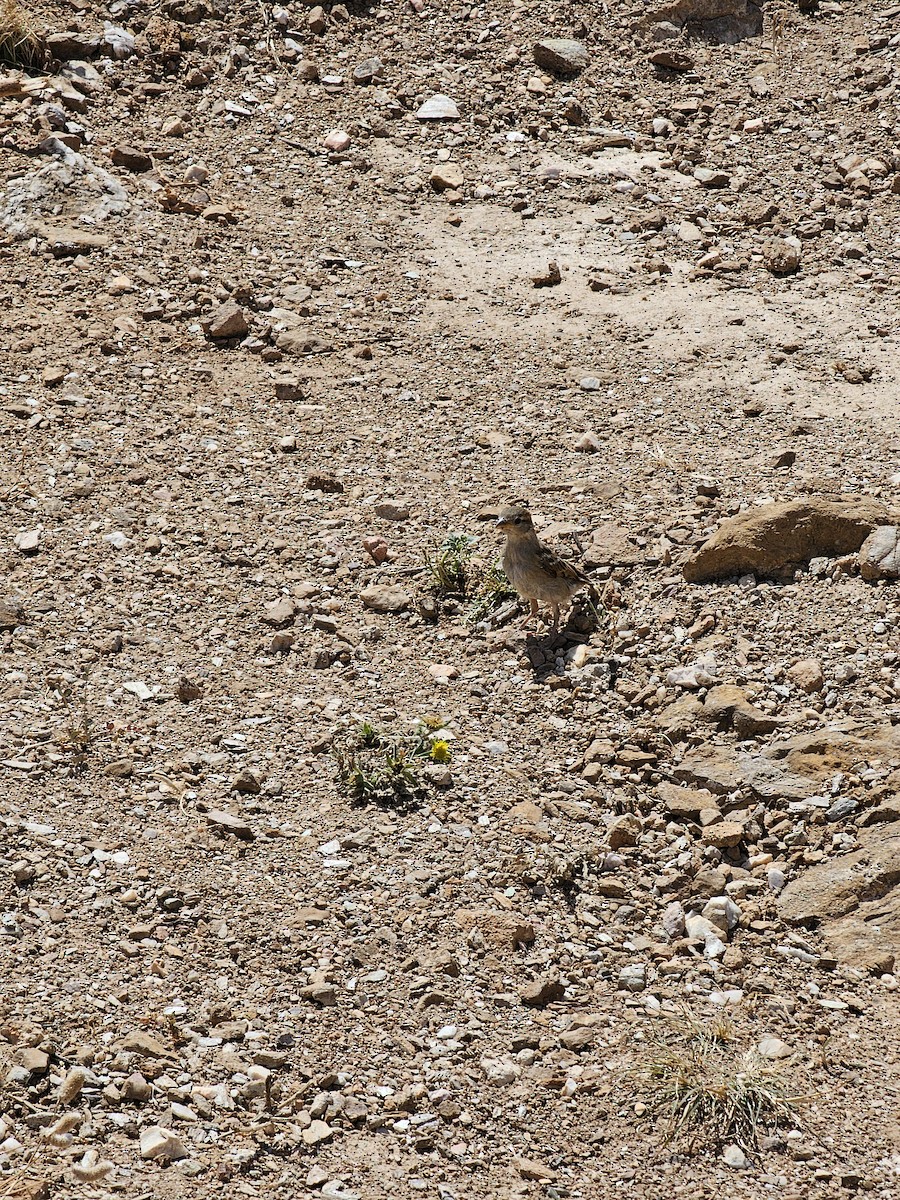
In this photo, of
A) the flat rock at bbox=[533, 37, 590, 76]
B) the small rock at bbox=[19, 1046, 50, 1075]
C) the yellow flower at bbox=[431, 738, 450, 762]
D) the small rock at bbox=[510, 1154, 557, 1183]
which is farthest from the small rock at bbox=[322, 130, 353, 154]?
the small rock at bbox=[510, 1154, 557, 1183]

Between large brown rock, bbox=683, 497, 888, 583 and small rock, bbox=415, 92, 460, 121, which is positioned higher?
small rock, bbox=415, 92, 460, 121

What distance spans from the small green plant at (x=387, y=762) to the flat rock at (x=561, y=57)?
7.70 metres

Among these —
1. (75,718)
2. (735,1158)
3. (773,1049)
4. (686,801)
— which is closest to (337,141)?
(75,718)

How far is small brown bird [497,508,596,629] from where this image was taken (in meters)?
6.81

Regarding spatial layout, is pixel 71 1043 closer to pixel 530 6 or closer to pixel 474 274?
pixel 474 274

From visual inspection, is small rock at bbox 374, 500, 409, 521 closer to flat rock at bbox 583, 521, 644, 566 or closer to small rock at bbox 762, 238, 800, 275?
flat rock at bbox 583, 521, 644, 566

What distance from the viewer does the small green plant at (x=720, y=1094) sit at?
482 centimetres

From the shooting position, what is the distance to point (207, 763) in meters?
6.45

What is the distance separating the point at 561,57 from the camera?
38.6ft

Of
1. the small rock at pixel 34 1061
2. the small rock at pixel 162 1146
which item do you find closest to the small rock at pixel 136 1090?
the small rock at pixel 162 1146

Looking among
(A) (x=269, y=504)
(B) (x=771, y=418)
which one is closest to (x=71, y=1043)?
(A) (x=269, y=504)

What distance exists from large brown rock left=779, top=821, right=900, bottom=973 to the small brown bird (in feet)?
6.60

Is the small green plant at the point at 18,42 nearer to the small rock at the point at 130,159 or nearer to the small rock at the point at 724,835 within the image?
the small rock at the point at 130,159

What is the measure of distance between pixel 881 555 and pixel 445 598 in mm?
2413
